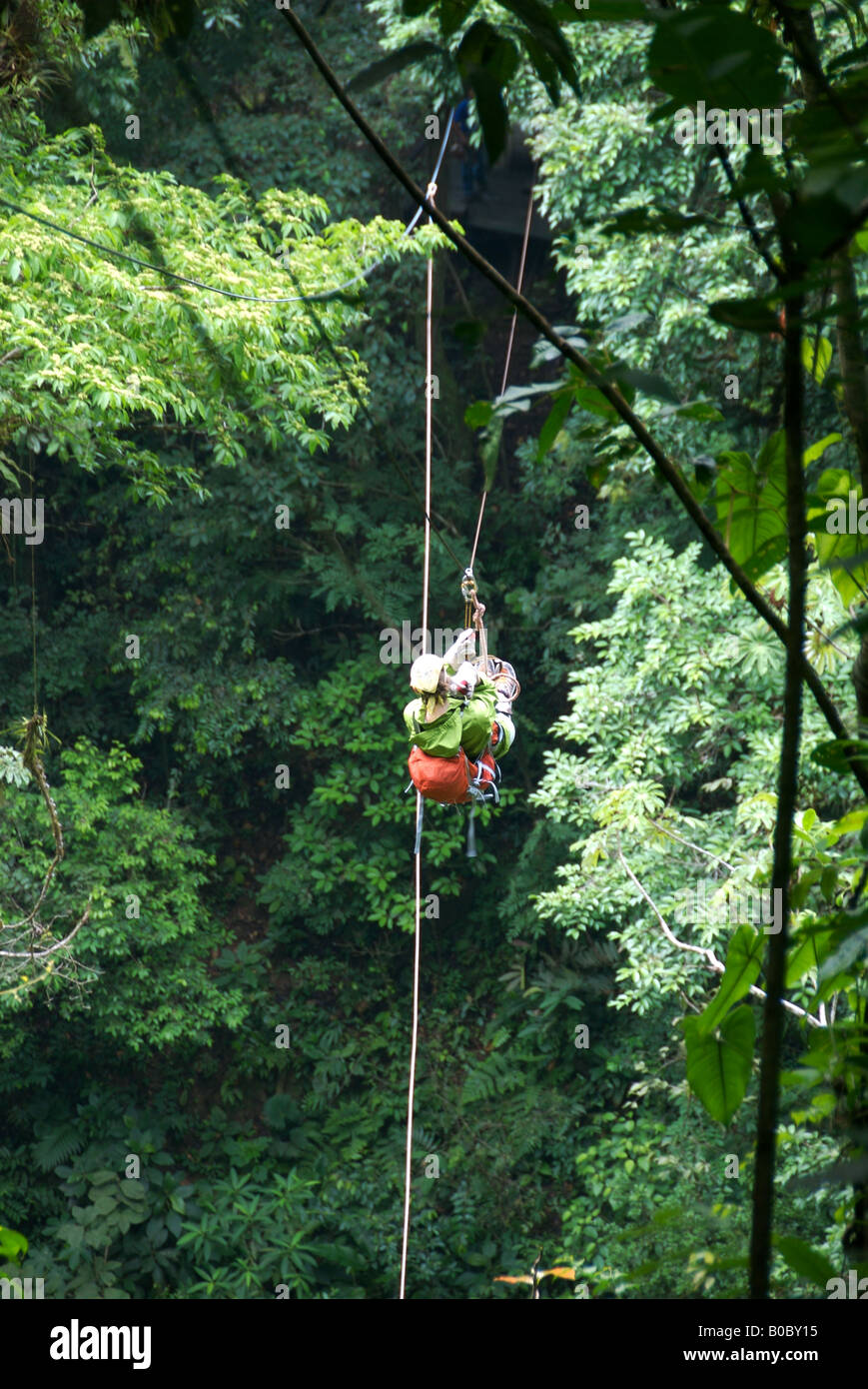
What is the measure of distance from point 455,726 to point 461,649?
0.29 meters

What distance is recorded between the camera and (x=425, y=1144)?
627 centimetres

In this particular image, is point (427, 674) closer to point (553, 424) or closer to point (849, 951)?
point (553, 424)

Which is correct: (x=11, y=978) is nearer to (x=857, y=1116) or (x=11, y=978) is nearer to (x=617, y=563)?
(x=617, y=563)

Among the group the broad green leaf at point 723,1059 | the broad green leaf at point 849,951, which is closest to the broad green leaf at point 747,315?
the broad green leaf at point 849,951

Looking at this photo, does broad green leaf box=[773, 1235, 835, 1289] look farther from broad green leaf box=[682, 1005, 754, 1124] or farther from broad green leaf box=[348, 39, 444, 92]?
broad green leaf box=[348, 39, 444, 92]

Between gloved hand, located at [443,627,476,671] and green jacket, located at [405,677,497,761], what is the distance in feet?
0.40

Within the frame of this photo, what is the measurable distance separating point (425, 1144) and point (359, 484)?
3.62m

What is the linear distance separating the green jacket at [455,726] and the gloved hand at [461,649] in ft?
0.40

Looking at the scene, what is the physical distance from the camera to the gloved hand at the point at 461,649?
10.7ft

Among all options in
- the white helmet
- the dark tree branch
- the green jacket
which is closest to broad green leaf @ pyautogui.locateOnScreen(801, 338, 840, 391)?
the dark tree branch

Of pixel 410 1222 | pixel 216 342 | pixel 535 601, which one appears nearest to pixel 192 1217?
pixel 410 1222

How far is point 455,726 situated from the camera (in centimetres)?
311

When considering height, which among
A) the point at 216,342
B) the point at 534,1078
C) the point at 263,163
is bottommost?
the point at 534,1078

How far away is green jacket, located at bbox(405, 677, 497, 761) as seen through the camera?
3.10 meters
